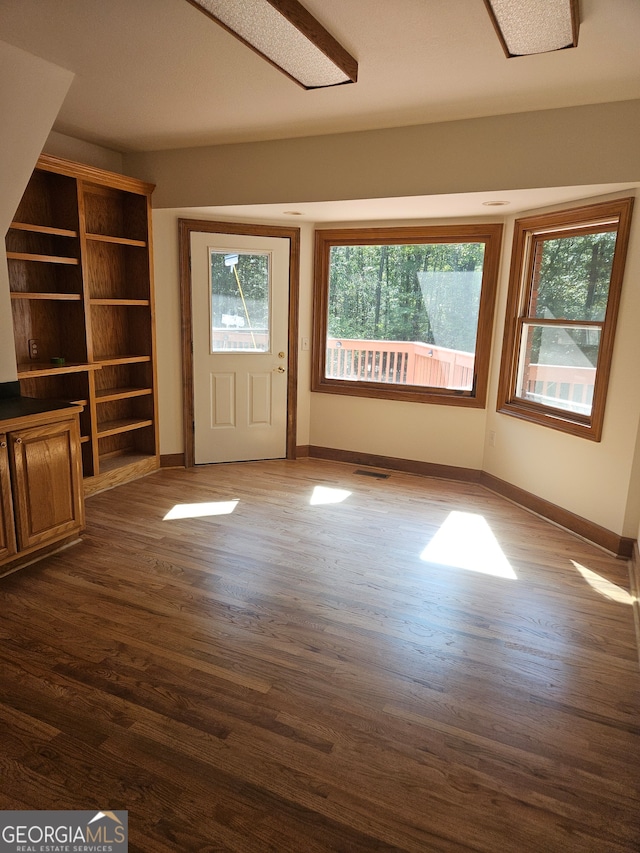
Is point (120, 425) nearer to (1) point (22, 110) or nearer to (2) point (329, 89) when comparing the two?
(1) point (22, 110)

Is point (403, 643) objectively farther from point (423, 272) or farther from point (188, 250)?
point (188, 250)

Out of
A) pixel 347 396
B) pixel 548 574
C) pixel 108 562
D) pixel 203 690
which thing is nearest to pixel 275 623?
pixel 203 690

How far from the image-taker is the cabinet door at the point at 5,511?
2.82 metres

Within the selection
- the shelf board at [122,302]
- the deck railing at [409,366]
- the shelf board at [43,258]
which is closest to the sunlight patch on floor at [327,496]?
the deck railing at [409,366]

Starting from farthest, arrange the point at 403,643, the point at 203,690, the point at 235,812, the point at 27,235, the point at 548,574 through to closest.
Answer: the point at 27,235
the point at 548,574
the point at 403,643
the point at 203,690
the point at 235,812

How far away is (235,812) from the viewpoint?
1626mm

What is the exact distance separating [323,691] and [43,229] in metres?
3.40

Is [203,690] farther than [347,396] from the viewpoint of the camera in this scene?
No

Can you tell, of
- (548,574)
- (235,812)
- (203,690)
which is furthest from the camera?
(548,574)

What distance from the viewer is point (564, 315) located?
12.8 feet

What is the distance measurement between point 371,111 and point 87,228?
245 cm

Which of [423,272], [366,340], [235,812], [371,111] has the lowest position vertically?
[235,812]

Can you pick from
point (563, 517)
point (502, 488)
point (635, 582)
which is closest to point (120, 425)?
point (502, 488)

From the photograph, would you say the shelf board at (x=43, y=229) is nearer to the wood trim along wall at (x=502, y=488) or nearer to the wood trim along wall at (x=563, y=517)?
the wood trim along wall at (x=502, y=488)
